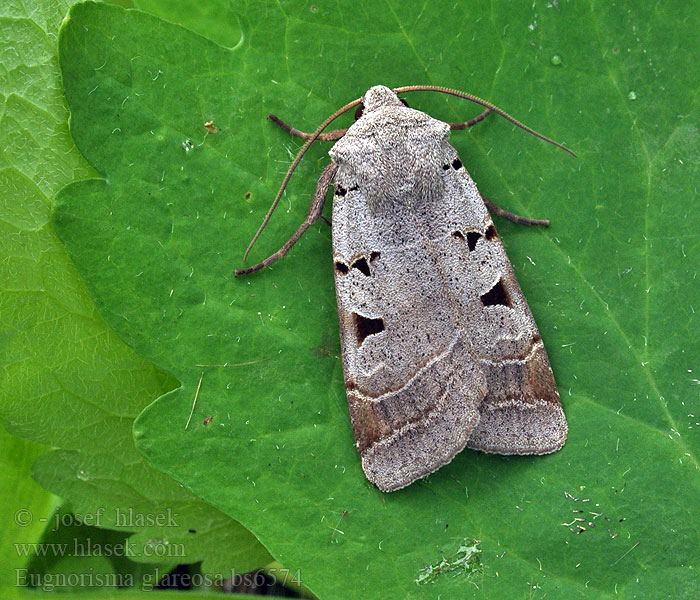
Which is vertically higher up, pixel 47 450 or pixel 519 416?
pixel 519 416

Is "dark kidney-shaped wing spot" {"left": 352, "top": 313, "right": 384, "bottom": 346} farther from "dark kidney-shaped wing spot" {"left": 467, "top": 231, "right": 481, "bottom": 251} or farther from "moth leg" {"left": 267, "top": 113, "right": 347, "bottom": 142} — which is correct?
"moth leg" {"left": 267, "top": 113, "right": 347, "bottom": 142}

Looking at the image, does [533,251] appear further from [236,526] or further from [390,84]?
[236,526]

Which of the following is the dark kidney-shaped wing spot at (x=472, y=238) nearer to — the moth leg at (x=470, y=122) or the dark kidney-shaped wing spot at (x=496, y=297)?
the dark kidney-shaped wing spot at (x=496, y=297)

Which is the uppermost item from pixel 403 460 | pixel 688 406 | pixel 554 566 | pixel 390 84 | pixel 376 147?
pixel 390 84

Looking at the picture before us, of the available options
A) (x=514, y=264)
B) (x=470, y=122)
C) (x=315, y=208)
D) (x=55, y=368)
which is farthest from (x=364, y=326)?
(x=55, y=368)

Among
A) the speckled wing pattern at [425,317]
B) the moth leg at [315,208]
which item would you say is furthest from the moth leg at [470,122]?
the moth leg at [315,208]

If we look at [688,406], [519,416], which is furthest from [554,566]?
[688,406]

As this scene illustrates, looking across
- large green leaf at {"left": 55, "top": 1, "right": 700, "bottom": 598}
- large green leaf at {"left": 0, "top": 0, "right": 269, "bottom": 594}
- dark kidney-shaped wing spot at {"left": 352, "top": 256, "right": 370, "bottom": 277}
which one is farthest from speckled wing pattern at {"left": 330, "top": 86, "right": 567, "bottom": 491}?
large green leaf at {"left": 0, "top": 0, "right": 269, "bottom": 594}
